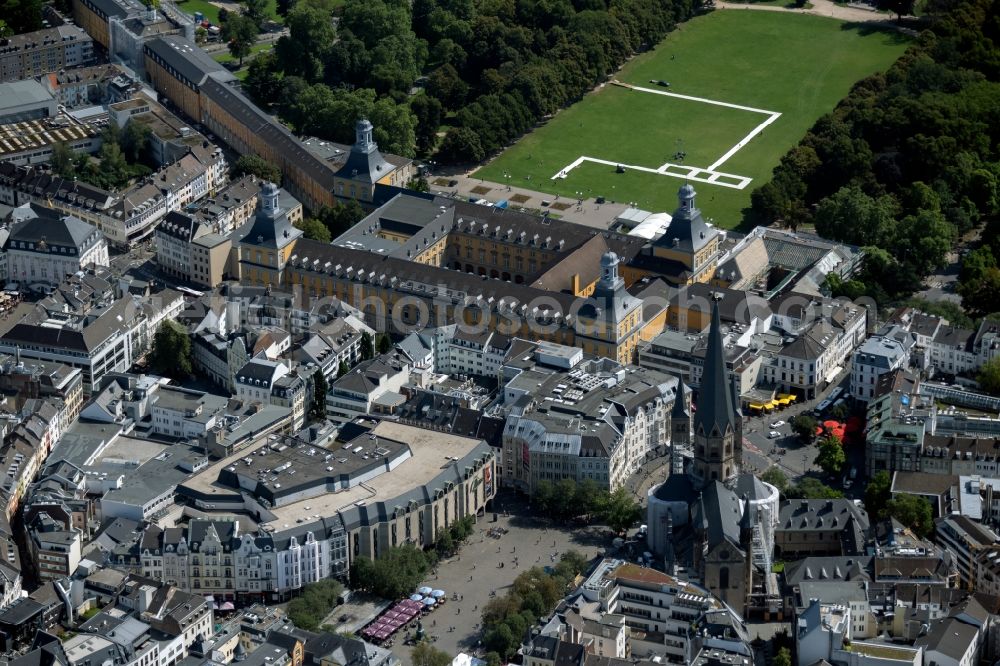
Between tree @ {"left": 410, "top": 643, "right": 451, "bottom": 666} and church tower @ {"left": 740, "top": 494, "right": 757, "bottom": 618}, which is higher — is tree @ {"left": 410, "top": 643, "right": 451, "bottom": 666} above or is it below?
below

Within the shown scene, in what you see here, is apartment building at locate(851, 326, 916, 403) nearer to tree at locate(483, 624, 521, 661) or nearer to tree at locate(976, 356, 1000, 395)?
tree at locate(976, 356, 1000, 395)

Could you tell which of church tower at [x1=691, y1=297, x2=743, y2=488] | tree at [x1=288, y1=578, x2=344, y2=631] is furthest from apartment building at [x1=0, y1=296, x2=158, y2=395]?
church tower at [x1=691, y1=297, x2=743, y2=488]

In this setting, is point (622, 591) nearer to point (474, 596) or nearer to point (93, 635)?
point (474, 596)

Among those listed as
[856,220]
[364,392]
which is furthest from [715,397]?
[856,220]

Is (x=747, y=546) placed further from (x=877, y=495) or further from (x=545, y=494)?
(x=545, y=494)

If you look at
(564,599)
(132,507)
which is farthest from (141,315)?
(564,599)

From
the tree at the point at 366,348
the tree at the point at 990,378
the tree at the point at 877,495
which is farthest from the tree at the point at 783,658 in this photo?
the tree at the point at 366,348
